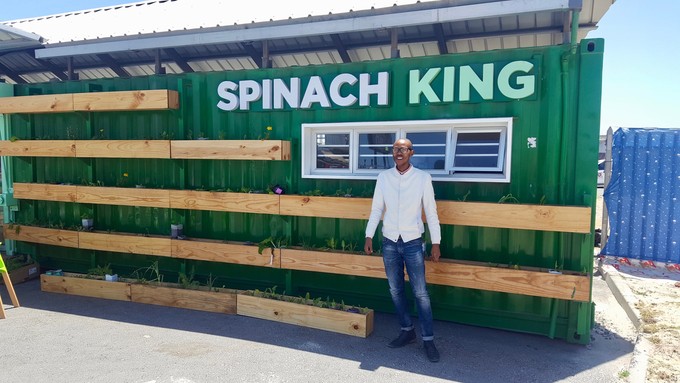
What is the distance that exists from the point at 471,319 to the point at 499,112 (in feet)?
8.13

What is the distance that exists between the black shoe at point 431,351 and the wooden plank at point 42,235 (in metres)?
5.54

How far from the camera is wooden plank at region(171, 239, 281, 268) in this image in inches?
235

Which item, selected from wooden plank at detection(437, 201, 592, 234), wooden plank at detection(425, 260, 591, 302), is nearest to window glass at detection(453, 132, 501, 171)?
wooden plank at detection(437, 201, 592, 234)

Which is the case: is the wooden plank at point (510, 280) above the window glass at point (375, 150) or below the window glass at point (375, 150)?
below

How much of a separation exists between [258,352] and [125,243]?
10.5ft

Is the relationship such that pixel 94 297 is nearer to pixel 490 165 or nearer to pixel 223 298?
pixel 223 298

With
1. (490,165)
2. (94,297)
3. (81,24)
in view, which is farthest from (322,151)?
(81,24)

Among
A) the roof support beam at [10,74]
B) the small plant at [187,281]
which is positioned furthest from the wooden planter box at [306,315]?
the roof support beam at [10,74]

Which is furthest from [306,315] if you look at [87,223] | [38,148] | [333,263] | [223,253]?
[38,148]

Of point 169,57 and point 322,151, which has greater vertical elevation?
point 169,57

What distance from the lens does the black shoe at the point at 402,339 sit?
4879mm

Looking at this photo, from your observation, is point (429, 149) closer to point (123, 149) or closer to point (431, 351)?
point (431, 351)

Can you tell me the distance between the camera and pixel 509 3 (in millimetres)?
4758

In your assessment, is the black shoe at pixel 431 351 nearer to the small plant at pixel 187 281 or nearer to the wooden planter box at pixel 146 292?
the wooden planter box at pixel 146 292
